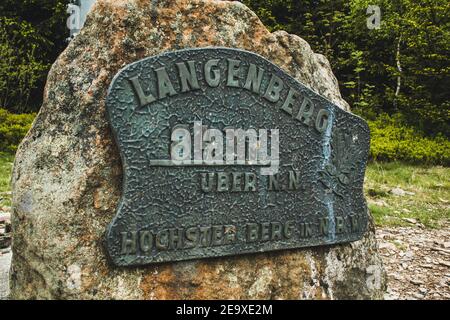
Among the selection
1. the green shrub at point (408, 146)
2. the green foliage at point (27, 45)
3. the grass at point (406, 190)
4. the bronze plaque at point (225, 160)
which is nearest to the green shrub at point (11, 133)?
the grass at point (406, 190)

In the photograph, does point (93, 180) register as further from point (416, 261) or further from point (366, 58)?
point (366, 58)

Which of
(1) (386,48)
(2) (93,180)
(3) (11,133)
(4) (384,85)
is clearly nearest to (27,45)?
(3) (11,133)

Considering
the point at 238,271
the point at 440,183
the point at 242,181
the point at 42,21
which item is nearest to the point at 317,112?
the point at 242,181

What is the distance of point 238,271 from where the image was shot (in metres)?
2.17

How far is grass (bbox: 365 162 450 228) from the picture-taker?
15.6ft

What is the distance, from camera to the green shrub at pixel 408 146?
7.79m

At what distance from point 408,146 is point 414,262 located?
16.2 feet

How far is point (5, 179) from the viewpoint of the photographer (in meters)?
5.99

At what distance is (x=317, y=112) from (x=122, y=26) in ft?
3.49

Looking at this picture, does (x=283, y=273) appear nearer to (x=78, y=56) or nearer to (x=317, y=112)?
(x=317, y=112)

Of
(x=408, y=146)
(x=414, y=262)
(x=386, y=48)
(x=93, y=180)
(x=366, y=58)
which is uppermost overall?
(x=386, y=48)

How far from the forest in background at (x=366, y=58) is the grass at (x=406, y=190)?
0.64 m

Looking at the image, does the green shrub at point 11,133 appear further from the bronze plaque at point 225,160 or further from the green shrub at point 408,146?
the bronze plaque at point 225,160

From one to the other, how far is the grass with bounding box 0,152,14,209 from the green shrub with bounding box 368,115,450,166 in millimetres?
5646
